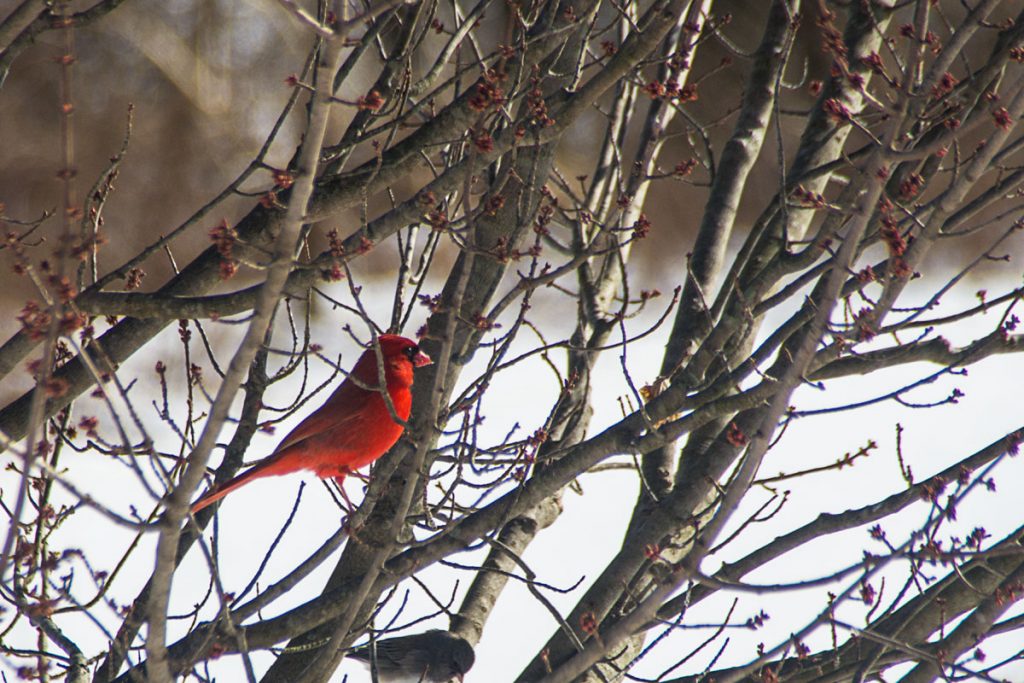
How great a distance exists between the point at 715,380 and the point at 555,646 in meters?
1.43

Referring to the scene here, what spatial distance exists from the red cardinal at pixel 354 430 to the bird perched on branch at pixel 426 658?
3.32ft

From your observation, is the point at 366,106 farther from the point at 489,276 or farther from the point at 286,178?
the point at 489,276

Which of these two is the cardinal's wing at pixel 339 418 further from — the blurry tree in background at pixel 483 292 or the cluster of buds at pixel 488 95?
the cluster of buds at pixel 488 95

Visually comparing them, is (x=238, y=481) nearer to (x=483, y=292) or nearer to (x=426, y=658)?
(x=483, y=292)

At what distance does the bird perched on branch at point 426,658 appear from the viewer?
4.75 metres

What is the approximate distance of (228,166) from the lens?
718 centimetres

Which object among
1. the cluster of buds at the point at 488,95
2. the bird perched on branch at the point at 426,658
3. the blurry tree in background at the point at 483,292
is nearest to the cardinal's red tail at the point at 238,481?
the blurry tree in background at the point at 483,292

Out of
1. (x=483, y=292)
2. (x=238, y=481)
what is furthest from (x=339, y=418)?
(x=483, y=292)

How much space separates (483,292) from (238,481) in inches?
40.6

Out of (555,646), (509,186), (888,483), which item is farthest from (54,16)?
(888,483)

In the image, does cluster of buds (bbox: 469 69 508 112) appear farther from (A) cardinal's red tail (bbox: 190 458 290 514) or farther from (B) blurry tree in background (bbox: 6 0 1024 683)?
(A) cardinal's red tail (bbox: 190 458 290 514)

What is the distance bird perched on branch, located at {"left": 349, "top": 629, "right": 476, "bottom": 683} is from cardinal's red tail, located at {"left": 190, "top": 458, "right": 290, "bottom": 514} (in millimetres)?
1049

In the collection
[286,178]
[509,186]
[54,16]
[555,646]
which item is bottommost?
[555,646]

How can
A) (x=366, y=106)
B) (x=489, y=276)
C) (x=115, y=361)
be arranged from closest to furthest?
(x=366, y=106)
(x=115, y=361)
(x=489, y=276)
